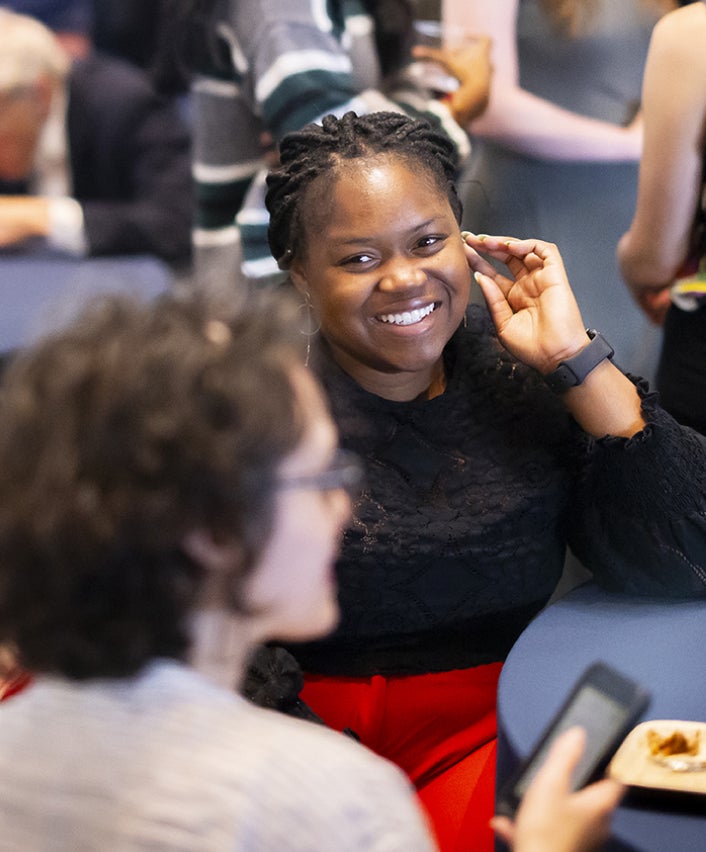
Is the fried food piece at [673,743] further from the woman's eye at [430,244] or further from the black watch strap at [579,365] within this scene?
the woman's eye at [430,244]

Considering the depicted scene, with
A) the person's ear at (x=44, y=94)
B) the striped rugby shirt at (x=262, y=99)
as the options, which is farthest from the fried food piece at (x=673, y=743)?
the person's ear at (x=44, y=94)

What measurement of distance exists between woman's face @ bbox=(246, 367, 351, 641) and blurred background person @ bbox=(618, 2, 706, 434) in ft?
3.43

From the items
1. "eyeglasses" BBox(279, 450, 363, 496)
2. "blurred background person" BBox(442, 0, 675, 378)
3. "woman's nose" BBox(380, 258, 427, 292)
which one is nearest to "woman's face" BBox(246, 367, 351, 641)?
"eyeglasses" BBox(279, 450, 363, 496)

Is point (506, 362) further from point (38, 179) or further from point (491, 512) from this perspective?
point (38, 179)

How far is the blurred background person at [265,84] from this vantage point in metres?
1.88

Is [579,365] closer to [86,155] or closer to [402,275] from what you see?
[402,275]

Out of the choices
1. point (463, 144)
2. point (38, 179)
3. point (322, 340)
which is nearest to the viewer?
point (322, 340)

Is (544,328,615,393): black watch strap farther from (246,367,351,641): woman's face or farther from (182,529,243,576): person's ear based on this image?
(182,529,243,576): person's ear

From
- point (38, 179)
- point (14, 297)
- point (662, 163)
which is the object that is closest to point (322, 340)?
point (662, 163)

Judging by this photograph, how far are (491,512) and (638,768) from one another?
416mm

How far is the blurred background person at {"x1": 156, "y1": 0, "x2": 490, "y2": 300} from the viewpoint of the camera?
1885 millimetres

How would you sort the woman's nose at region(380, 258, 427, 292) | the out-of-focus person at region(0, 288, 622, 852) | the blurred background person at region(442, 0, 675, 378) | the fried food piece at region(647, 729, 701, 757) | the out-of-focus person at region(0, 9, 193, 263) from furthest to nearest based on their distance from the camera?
the out-of-focus person at region(0, 9, 193, 263)
the blurred background person at region(442, 0, 675, 378)
the woman's nose at region(380, 258, 427, 292)
the fried food piece at region(647, 729, 701, 757)
the out-of-focus person at region(0, 288, 622, 852)

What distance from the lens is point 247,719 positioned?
0.72m

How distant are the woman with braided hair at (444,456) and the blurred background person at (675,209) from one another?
0.37 metres
